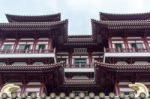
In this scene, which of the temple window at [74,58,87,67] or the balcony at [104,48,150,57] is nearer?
the balcony at [104,48,150,57]

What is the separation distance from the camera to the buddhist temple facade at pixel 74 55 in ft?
71.2

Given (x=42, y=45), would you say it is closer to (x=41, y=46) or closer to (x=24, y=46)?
(x=41, y=46)

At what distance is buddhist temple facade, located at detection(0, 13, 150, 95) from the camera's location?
2169 cm

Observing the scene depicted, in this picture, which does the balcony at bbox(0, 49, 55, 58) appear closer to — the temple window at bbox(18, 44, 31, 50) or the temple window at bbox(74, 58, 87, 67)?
the temple window at bbox(18, 44, 31, 50)

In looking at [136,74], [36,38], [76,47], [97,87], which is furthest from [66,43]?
[136,74]

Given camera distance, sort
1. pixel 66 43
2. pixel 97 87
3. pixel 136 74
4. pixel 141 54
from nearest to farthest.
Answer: pixel 136 74
pixel 97 87
pixel 141 54
pixel 66 43

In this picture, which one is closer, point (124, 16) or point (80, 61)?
point (80, 61)

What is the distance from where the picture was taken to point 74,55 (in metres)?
29.5

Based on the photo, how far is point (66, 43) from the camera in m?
29.7

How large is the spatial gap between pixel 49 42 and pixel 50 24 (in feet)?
5.80

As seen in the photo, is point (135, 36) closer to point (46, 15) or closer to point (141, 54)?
point (141, 54)


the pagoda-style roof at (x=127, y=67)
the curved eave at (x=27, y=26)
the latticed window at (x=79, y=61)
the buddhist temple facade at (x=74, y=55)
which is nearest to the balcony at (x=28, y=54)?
the buddhist temple facade at (x=74, y=55)

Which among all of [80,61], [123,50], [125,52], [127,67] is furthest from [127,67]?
[80,61]

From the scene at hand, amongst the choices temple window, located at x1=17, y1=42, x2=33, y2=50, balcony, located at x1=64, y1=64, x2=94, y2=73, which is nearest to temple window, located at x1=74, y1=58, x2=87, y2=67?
balcony, located at x1=64, y1=64, x2=94, y2=73
